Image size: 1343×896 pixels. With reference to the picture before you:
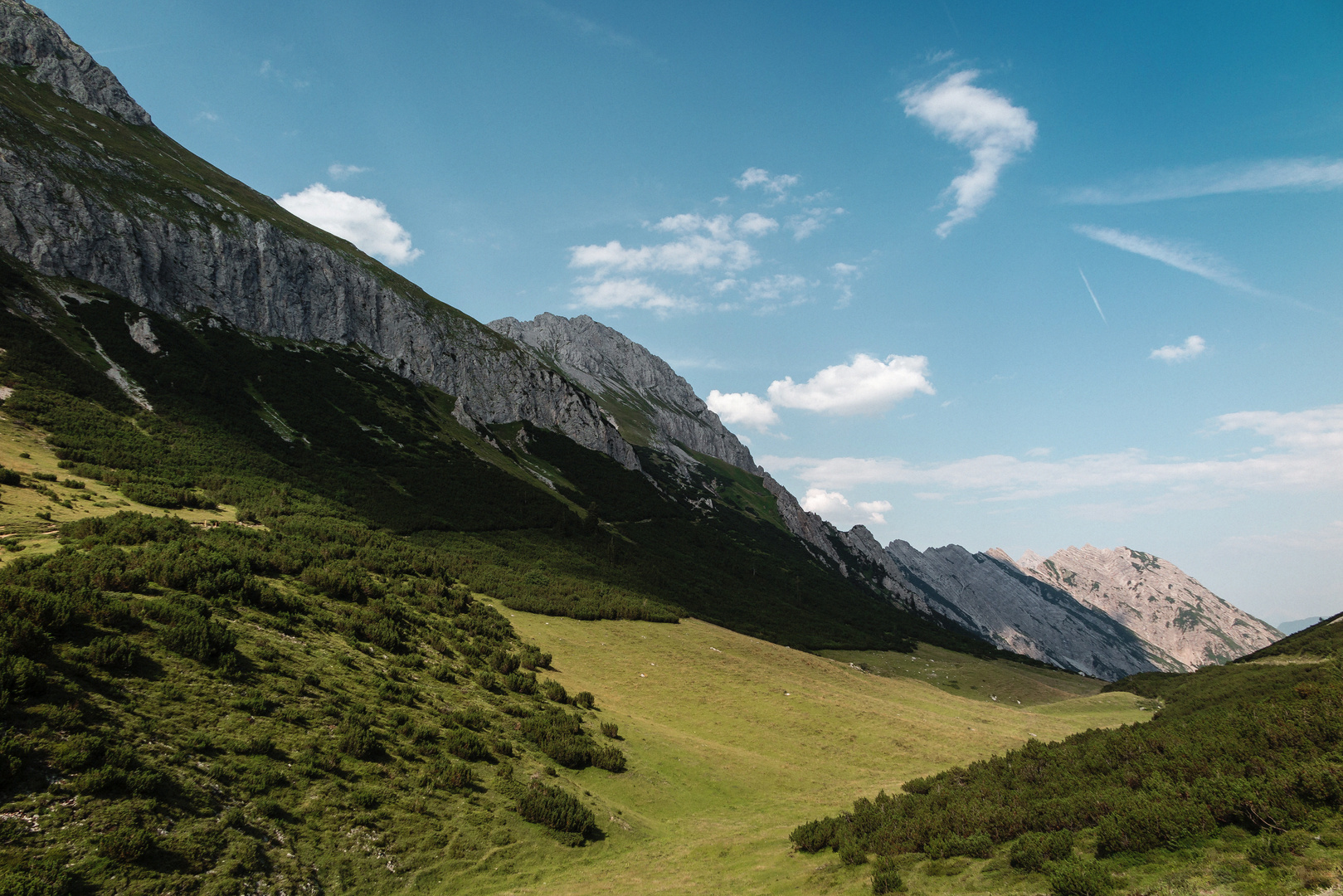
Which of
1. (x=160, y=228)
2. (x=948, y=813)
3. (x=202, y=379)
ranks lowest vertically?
(x=948, y=813)

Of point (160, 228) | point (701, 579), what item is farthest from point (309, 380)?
point (701, 579)

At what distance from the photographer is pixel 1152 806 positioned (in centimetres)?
1080

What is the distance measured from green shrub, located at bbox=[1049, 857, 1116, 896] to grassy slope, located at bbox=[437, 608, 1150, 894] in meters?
4.54

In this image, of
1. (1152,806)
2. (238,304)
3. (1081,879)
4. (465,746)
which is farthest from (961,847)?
(238,304)

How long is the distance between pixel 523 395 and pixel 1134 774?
14188 cm

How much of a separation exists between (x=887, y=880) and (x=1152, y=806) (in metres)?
5.52

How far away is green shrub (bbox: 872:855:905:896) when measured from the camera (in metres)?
11.7

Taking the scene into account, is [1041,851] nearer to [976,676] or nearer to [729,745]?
[729,745]

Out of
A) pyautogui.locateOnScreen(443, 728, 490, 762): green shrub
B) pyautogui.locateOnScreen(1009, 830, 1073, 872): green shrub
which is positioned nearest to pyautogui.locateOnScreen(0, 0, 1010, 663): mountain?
pyautogui.locateOnScreen(443, 728, 490, 762): green shrub

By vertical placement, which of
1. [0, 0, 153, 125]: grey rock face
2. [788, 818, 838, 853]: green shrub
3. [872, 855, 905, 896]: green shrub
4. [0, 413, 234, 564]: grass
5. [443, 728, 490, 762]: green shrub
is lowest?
[443, 728, 490, 762]: green shrub

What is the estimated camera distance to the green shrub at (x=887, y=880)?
460 inches

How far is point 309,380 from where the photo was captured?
97.2 meters

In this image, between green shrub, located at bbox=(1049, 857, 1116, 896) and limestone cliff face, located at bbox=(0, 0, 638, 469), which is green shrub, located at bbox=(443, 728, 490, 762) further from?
limestone cliff face, located at bbox=(0, 0, 638, 469)

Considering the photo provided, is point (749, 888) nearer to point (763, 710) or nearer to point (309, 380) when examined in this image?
point (763, 710)
